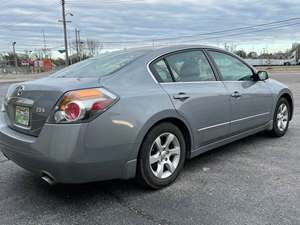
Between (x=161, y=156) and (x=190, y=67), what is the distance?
119cm

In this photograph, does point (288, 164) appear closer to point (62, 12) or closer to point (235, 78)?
point (235, 78)

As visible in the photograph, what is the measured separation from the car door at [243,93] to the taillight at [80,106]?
78.1 inches

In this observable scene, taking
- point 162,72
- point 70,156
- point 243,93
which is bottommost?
point 70,156

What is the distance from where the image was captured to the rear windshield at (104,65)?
3587 millimetres

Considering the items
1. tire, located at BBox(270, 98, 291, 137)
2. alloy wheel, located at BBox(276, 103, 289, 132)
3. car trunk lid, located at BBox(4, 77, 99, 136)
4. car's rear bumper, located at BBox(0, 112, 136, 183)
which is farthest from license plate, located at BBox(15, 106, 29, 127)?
alloy wheel, located at BBox(276, 103, 289, 132)

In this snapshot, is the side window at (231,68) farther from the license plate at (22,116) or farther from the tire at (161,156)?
the license plate at (22,116)

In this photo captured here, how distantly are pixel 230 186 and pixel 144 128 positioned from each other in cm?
118

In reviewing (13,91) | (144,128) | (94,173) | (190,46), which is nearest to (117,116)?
(144,128)

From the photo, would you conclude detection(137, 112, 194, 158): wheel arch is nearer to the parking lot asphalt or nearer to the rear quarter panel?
the rear quarter panel

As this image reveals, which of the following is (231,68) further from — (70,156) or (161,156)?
(70,156)

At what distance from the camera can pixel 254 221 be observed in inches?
113

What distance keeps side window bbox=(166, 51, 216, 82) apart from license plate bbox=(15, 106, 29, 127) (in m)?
→ 1.63

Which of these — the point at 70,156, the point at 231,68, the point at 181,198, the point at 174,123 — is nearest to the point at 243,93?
the point at 231,68

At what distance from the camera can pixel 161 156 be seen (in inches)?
141
